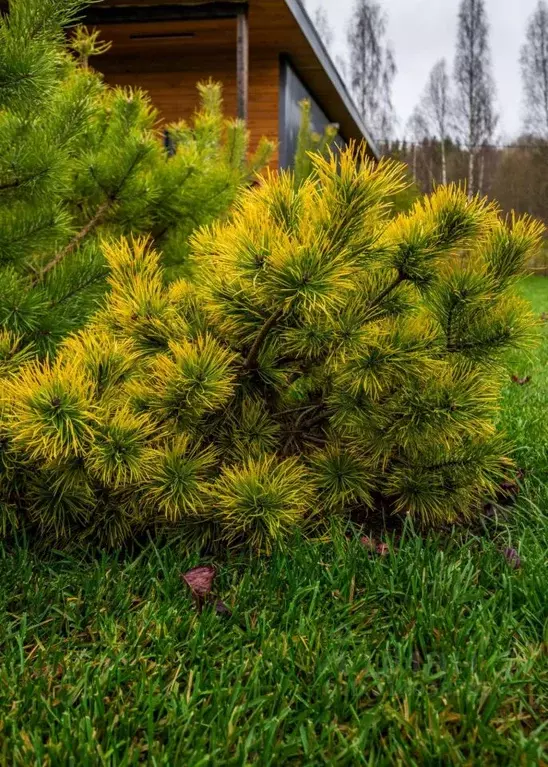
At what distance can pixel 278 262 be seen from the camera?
5.48 feet

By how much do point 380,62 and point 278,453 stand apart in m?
44.2

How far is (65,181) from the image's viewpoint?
2676 millimetres

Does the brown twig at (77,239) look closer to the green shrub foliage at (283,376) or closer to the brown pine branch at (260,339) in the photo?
the green shrub foliage at (283,376)

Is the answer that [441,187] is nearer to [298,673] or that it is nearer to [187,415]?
[187,415]

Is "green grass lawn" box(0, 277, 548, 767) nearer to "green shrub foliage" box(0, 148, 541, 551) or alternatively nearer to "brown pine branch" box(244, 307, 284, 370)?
"green shrub foliage" box(0, 148, 541, 551)

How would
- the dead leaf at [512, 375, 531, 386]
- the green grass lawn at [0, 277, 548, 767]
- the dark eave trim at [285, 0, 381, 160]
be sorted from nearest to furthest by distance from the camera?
the green grass lawn at [0, 277, 548, 767] → the dead leaf at [512, 375, 531, 386] → the dark eave trim at [285, 0, 381, 160]

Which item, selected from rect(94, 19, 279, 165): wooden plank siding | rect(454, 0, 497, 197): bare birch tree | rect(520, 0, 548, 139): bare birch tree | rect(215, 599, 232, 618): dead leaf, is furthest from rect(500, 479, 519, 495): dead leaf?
rect(520, 0, 548, 139): bare birch tree

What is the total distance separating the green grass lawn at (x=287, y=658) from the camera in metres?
1.26

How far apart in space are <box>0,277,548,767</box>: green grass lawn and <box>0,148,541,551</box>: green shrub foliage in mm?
157

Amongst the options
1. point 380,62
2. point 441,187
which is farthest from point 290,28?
point 380,62

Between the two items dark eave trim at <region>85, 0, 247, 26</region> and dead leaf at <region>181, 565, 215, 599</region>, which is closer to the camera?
dead leaf at <region>181, 565, 215, 599</region>

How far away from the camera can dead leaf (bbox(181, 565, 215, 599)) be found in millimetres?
1789

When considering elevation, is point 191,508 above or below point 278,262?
below

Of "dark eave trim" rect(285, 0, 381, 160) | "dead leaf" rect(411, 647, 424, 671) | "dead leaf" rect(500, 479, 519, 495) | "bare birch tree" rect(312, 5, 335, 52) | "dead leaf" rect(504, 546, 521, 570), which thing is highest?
"bare birch tree" rect(312, 5, 335, 52)
